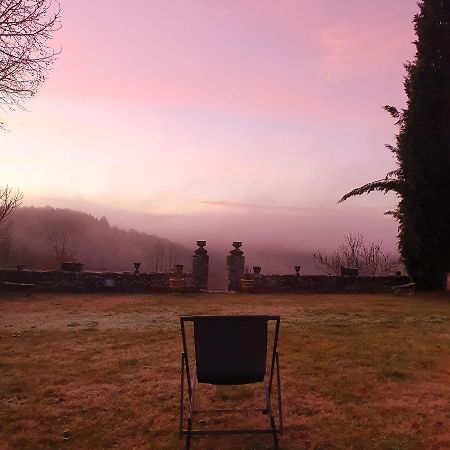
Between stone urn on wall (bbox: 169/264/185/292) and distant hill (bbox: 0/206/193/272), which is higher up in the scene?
distant hill (bbox: 0/206/193/272)

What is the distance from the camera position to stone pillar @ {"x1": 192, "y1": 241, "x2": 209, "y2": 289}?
1848 centimetres

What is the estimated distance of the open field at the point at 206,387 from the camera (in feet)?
13.5

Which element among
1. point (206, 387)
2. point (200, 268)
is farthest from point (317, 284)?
point (206, 387)

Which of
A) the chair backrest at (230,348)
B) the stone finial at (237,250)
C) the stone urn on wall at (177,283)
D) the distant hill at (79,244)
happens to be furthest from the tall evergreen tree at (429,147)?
the distant hill at (79,244)

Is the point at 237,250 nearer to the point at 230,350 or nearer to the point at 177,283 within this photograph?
the point at 177,283

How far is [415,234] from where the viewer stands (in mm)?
18875

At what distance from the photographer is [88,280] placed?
18156 millimetres

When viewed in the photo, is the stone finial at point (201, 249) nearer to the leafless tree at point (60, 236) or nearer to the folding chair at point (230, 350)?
the folding chair at point (230, 350)

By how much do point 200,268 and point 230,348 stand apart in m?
14.7

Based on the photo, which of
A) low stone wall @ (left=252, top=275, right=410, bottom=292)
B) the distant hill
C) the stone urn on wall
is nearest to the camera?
the stone urn on wall

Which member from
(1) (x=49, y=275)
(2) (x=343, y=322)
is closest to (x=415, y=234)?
(2) (x=343, y=322)

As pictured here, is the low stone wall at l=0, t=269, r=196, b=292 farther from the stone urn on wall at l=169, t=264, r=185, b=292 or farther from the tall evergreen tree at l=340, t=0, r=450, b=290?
the tall evergreen tree at l=340, t=0, r=450, b=290

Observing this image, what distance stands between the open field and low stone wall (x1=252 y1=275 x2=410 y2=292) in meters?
7.35

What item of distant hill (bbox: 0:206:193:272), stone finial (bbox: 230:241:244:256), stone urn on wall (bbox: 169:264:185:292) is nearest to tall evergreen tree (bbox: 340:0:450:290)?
stone finial (bbox: 230:241:244:256)
